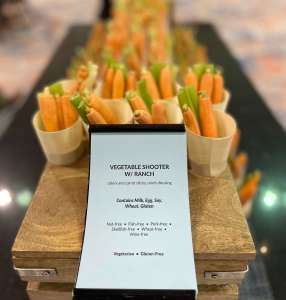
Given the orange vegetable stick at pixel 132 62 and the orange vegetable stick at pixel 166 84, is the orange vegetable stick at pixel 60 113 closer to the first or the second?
the orange vegetable stick at pixel 166 84

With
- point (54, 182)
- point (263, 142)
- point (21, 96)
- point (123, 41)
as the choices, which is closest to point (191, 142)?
point (54, 182)

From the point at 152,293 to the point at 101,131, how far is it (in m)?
0.32

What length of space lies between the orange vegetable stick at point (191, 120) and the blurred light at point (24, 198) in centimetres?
75

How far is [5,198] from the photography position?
1.40 m

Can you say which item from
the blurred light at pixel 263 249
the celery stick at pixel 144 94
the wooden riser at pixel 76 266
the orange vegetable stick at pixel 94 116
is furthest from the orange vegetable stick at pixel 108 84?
the blurred light at pixel 263 249

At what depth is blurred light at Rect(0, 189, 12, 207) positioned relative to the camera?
1368mm

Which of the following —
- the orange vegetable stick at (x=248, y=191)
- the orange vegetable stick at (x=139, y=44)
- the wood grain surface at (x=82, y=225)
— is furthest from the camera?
the orange vegetable stick at (x=139, y=44)

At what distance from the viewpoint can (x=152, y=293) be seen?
2.24ft

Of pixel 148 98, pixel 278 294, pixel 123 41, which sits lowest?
pixel 278 294

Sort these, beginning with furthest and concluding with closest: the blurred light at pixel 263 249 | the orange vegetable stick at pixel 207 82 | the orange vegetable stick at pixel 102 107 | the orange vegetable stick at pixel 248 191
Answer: the orange vegetable stick at pixel 248 191 < the blurred light at pixel 263 249 < the orange vegetable stick at pixel 207 82 < the orange vegetable stick at pixel 102 107

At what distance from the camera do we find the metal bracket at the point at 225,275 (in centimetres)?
81

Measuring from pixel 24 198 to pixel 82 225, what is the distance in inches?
25.3

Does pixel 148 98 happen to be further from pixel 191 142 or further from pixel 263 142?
pixel 263 142

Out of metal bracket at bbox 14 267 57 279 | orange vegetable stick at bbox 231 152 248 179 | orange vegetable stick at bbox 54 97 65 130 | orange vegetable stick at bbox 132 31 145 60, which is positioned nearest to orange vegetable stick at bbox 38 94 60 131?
orange vegetable stick at bbox 54 97 65 130
